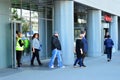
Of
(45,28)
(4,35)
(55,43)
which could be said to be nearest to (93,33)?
(45,28)

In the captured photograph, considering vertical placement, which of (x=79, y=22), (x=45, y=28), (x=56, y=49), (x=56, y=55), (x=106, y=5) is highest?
(x=106, y=5)

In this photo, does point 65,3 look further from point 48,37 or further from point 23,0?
point 48,37

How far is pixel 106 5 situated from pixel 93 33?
447 cm

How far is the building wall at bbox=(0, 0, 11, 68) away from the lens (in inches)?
762

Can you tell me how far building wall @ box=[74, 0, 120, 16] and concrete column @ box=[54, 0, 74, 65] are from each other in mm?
2618

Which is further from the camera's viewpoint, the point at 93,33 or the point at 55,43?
the point at 93,33

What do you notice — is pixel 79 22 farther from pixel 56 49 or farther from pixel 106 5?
pixel 56 49

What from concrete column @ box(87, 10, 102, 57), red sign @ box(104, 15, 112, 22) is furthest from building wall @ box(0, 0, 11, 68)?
red sign @ box(104, 15, 112, 22)

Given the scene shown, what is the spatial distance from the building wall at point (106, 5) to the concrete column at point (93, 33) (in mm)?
745

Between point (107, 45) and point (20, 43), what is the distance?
741cm

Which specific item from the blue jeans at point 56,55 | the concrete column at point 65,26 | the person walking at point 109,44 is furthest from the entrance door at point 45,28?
the blue jeans at point 56,55

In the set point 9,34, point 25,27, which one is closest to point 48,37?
point 25,27

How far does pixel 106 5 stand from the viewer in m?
34.2

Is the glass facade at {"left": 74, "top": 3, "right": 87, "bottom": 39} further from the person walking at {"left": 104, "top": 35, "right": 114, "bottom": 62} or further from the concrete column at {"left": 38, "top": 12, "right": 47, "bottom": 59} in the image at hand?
the person walking at {"left": 104, "top": 35, "right": 114, "bottom": 62}
